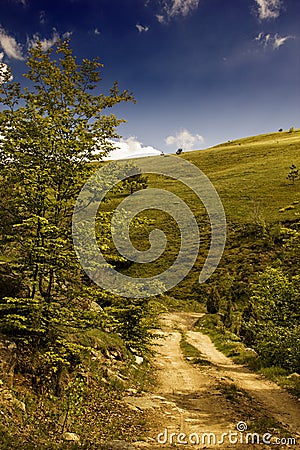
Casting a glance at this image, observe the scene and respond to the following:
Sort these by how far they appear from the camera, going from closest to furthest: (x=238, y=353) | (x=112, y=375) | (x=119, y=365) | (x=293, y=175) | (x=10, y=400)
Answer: (x=10, y=400) → (x=112, y=375) → (x=119, y=365) → (x=238, y=353) → (x=293, y=175)

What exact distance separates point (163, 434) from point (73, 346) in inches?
120

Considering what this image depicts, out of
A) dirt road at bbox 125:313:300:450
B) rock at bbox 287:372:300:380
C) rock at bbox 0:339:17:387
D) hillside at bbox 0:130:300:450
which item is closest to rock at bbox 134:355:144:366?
hillside at bbox 0:130:300:450

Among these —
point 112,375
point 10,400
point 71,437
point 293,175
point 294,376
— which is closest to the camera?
point 71,437

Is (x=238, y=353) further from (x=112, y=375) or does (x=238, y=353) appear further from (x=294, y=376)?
(x=112, y=375)

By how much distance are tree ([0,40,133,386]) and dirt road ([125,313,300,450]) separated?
320cm

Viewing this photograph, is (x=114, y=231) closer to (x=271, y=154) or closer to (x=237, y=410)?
(x=237, y=410)

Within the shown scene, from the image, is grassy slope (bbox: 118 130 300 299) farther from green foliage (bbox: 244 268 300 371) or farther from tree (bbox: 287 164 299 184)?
green foliage (bbox: 244 268 300 371)

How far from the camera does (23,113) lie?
31.5 ft

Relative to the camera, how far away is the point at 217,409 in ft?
32.1

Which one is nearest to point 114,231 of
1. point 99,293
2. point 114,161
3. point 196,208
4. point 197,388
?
point 99,293

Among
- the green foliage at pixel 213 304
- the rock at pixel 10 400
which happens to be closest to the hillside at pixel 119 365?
the rock at pixel 10 400

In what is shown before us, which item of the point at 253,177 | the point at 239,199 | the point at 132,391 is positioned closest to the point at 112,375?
the point at 132,391

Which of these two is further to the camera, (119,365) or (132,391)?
(119,365)

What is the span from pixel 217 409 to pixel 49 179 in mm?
8434
